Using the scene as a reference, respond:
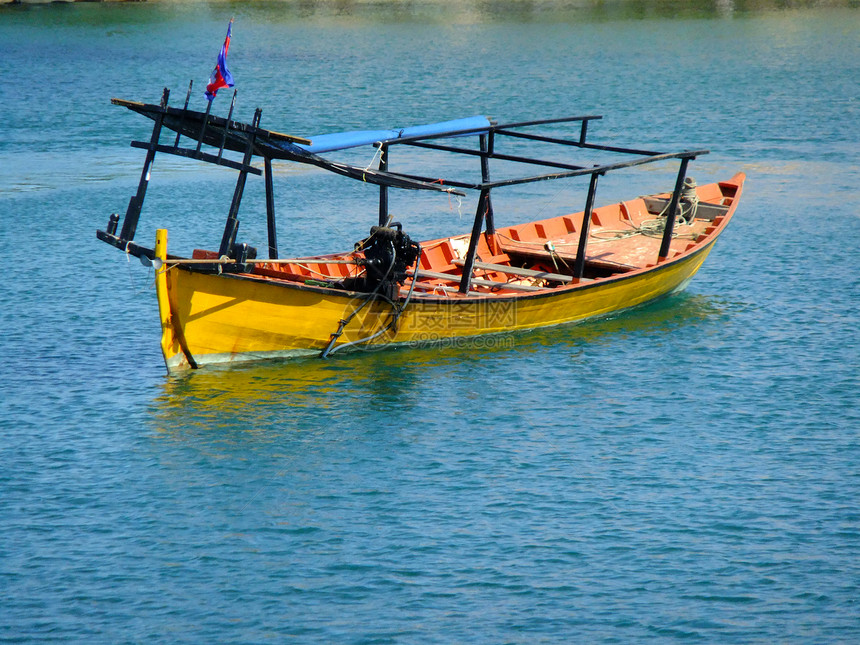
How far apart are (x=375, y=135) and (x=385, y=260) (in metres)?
2.94

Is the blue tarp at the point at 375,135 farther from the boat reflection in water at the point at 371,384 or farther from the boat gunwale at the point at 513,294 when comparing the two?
the boat reflection in water at the point at 371,384

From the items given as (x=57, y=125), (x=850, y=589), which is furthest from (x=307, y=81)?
(x=850, y=589)

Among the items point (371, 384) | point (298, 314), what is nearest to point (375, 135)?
point (298, 314)

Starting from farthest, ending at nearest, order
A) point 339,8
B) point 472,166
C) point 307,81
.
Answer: point 339,8
point 307,81
point 472,166

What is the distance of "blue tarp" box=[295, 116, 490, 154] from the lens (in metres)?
16.7

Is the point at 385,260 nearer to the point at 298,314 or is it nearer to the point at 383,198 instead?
the point at 298,314

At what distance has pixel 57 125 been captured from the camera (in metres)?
41.4

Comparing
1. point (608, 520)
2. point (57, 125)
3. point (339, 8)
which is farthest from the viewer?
point (339, 8)

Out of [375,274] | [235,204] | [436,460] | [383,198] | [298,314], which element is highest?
[235,204]

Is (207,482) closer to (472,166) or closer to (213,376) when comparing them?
(213,376)

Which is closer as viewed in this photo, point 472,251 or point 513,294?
point 472,251

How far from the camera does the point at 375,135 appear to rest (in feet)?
60.1

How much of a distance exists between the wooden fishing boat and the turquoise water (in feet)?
1.80

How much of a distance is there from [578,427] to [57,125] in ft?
107
